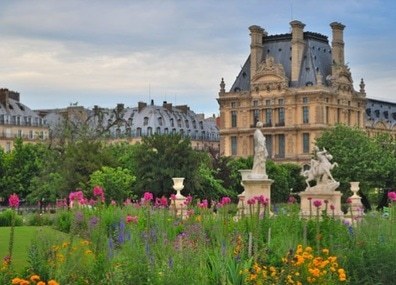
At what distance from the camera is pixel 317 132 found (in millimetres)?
92812

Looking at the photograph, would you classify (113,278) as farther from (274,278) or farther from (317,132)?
(317,132)

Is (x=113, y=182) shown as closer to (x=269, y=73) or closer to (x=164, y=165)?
(x=164, y=165)

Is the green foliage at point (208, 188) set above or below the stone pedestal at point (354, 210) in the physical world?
above

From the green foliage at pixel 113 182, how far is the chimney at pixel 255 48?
5214 cm

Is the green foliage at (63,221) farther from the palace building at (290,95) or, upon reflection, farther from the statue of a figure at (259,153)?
the palace building at (290,95)

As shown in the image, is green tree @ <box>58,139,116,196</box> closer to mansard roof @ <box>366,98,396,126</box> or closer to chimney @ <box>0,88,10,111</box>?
chimney @ <box>0,88,10,111</box>

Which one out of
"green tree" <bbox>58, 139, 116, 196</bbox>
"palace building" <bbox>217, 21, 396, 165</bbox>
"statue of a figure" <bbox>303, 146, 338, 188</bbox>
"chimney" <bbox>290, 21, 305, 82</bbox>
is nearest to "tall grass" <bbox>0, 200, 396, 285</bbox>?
"statue of a figure" <bbox>303, 146, 338, 188</bbox>

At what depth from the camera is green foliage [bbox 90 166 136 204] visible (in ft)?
146

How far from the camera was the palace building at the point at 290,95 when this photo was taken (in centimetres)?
9369

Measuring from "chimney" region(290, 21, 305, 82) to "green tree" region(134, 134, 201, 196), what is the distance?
Answer: 4596 centimetres

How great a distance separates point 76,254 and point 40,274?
0.53 metres

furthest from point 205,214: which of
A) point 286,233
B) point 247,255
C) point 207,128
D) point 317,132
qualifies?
point 207,128

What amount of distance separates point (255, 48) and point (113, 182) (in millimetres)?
55184

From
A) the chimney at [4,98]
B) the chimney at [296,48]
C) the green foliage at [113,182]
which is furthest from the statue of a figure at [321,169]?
the chimney at [4,98]
